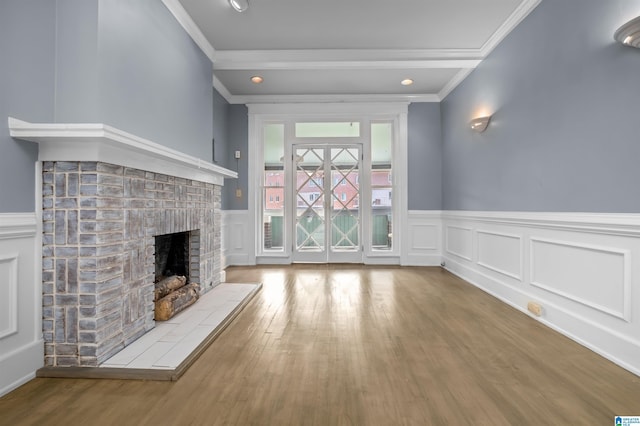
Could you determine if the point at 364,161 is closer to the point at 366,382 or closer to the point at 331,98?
the point at 331,98

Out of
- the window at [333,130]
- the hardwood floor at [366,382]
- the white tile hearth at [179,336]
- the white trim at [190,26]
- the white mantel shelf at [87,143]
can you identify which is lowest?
the hardwood floor at [366,382]

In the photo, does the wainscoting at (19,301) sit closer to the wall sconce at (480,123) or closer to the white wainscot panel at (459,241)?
the wall sconce at (480,123)

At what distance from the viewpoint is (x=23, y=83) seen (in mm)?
1688

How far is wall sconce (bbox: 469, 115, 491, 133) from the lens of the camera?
3532 millimetres

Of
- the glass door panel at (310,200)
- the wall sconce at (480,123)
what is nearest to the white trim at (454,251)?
the wall sconce at (480,123)

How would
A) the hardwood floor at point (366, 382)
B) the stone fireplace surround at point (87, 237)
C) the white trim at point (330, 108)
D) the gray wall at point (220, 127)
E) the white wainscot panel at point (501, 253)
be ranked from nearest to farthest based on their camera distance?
1. the hardwood floor at point (366, 382)
2. the stone fireplace surround at point (87, 237)
3. the white wainscot panel at point (501, 253)
4. the gray wall at point (220, 127)
5. the white trim at point (330, 108)

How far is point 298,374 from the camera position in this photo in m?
1.80

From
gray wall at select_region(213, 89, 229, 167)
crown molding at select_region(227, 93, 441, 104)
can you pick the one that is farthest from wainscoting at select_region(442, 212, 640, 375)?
gray wall at select_region(213, 89, 229, 167)

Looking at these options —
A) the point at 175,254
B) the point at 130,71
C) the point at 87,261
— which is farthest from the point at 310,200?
the point at 87,261

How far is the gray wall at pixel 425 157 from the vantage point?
5117 mm

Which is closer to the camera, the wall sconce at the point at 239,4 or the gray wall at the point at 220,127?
the wall sconce at the point at 239,4

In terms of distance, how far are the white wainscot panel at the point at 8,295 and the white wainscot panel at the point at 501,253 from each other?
11.7 ft

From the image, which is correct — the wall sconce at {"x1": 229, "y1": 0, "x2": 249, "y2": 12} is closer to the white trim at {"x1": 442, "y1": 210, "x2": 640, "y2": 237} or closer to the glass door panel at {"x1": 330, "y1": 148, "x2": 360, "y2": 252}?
the glass door panel at {"x1": 330, "y1": 148, "x2": 360, "y2": 252}

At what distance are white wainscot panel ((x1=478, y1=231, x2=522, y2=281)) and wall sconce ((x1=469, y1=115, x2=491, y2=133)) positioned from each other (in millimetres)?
1141
